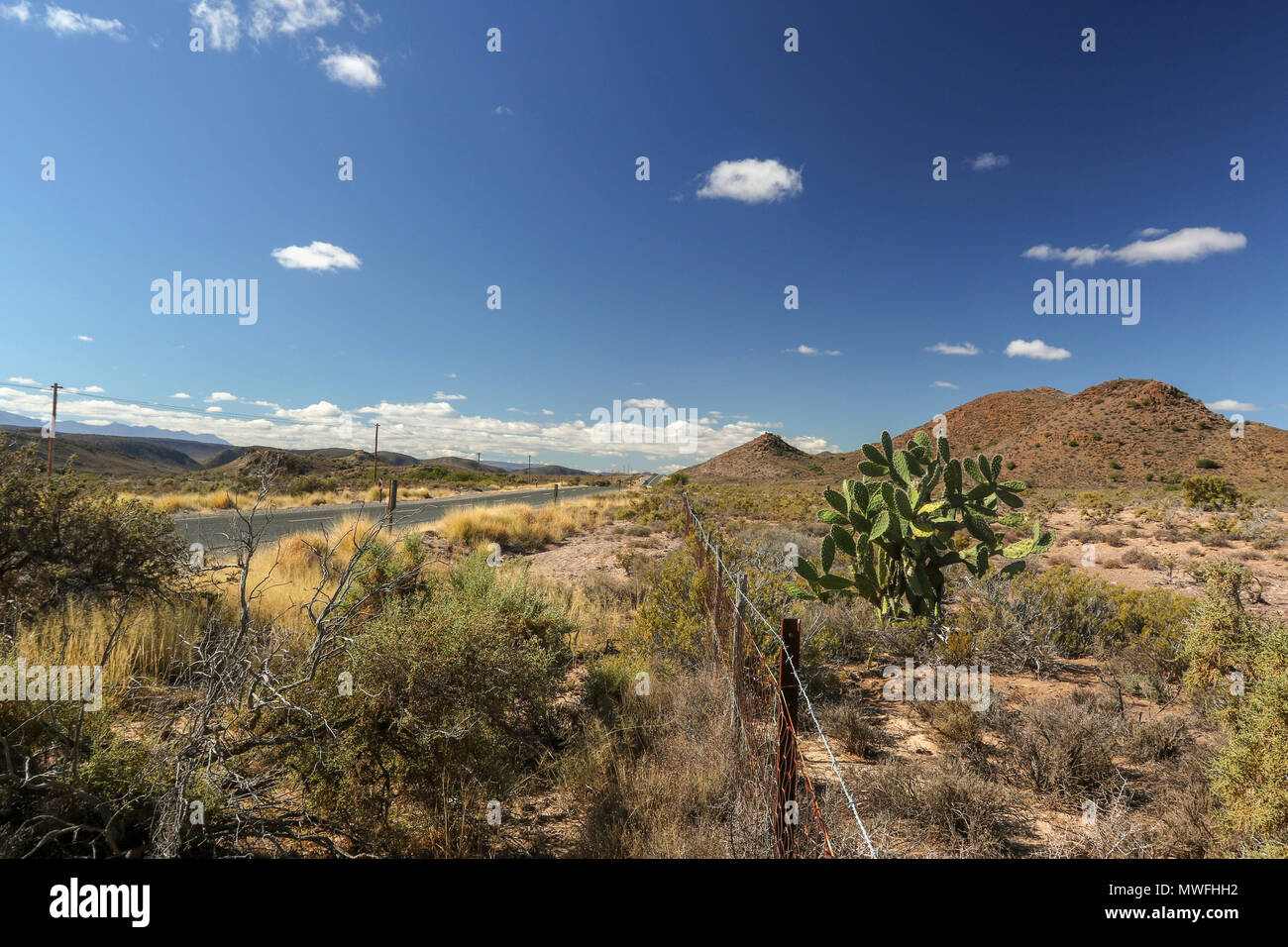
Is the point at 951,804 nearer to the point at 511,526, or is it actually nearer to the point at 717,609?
the point at 717,609

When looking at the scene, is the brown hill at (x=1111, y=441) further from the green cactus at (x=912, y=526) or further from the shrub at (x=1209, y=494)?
the green cactus at (x=912, y=526)

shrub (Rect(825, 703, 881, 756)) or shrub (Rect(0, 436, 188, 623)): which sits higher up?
shrub (Rect(0, 436, 188, 623))

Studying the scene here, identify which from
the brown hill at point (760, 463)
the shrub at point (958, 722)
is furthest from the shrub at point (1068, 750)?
the brown hill at point (760, 463)

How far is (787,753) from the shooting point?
9.55 ft

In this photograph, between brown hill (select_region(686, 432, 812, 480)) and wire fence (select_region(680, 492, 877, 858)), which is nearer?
wire fence (select_region(680, 492, 877, 858))

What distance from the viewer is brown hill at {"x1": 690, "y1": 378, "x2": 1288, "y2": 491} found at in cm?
4269

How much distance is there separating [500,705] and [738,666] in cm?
195

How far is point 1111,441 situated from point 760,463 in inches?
1435

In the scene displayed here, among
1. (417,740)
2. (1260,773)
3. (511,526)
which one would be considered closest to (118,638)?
(417,740)

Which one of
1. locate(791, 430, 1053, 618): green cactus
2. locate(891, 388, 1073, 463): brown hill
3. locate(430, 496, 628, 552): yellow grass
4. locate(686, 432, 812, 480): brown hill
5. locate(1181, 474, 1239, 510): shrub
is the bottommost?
locate(430, 496, 628, 552): yellow grass

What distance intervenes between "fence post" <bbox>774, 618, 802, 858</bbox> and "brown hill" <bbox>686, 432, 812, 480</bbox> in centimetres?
6199

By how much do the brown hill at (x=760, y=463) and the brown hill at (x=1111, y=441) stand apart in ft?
1.17

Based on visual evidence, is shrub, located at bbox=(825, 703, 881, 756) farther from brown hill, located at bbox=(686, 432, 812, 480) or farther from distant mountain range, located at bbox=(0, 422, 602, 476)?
A: brown hill, located at bbox=(686, 432, 812, 480)

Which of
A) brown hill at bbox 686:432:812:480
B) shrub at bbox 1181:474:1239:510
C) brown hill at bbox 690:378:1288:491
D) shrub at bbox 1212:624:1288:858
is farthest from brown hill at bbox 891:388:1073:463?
shrub at bbox 1212:624:1288:858
